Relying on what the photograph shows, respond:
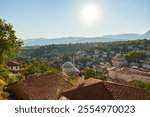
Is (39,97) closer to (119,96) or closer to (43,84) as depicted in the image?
(43,84)

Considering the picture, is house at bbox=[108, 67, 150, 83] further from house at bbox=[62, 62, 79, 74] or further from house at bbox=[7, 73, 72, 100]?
house at bbox=[7, 73, 72, 100]

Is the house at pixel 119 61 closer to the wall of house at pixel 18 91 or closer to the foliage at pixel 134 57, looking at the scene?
the foliage at pixel 134 57

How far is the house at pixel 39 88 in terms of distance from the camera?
22478mm

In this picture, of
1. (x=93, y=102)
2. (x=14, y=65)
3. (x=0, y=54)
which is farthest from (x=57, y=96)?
(x=14, y=65)

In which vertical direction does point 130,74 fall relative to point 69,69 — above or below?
below

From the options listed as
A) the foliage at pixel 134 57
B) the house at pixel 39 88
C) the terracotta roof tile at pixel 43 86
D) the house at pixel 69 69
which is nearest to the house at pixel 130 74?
the house at pixel 69 69

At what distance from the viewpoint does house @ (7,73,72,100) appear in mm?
22478

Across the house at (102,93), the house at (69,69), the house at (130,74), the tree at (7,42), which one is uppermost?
the tree at (7,42)

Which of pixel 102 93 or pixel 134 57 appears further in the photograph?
pixel 134 57

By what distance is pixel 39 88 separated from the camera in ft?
77.8

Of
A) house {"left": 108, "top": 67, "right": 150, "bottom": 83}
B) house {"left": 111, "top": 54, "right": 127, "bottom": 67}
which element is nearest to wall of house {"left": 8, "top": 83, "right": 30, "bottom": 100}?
house {"left": 108, "top": 67, "right": 150, "bottom": 83}

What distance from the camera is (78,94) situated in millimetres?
16562

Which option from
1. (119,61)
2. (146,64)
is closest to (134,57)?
(146,64)

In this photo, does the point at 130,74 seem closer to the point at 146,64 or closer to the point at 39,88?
the point at 146,64
